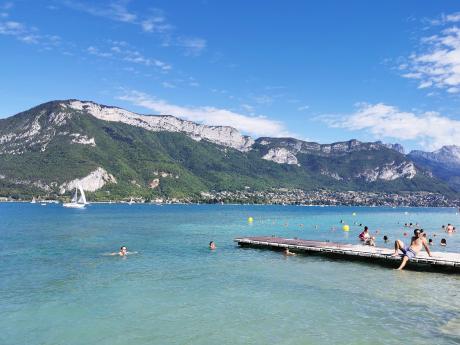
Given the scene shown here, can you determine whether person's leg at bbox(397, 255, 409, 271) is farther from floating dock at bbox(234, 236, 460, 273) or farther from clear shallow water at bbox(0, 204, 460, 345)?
clear shallow water at bbox(0, 204, 460, 345)

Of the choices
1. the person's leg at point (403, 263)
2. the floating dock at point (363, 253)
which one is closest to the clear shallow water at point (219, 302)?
the person's leg at point (403, 263)

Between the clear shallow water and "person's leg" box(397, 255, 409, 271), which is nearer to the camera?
the clear shallow water

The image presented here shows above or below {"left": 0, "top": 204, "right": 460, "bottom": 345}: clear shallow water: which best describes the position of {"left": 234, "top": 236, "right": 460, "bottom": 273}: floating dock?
above

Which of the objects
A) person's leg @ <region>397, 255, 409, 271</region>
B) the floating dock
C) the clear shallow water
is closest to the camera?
the clear shallow water

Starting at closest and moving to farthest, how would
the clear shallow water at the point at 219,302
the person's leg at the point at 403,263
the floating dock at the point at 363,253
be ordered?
the clear shallow water at the point at 219,302 < the floating dock at the point at 363,253 < the person's leg at the point at 403,263

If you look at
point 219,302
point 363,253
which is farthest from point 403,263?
point 219,302

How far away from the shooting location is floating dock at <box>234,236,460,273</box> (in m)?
39.7

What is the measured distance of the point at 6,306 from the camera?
2683 centimetres

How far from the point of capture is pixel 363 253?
45500 mm

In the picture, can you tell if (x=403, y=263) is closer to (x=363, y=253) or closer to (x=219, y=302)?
(x=363, y=253)

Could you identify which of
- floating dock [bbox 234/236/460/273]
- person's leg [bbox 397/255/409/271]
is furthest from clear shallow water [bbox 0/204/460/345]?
floating dock [bbox 234/236/460/273]

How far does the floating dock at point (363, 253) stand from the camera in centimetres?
3966

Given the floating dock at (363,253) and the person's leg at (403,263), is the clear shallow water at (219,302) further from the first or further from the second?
the floating dock at (363,253)

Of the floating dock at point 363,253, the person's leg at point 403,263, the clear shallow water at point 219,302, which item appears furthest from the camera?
the person's leg at point 403,263
